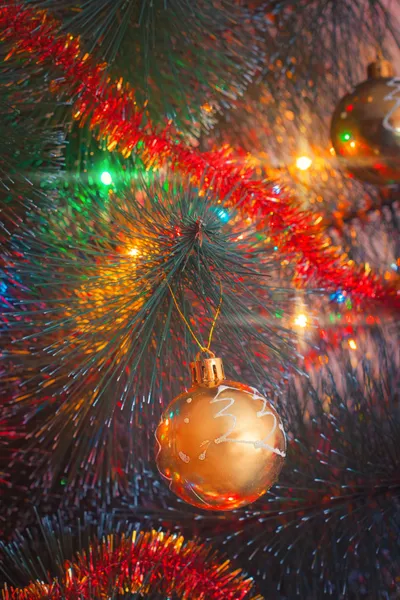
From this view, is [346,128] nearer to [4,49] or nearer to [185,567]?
[4,49]

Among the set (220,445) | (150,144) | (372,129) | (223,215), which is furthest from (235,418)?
(372,129)

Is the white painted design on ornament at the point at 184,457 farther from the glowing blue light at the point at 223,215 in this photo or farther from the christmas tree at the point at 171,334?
the glowing blue light at the point at 223,215

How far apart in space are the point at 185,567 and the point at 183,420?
0.58ft

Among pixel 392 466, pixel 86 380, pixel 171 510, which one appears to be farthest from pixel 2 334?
pixel 392 466

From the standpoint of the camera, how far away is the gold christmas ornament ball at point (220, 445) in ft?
1.28

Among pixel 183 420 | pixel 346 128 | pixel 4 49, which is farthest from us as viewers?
pixel 346 128

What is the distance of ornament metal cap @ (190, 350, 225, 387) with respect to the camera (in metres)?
0.42

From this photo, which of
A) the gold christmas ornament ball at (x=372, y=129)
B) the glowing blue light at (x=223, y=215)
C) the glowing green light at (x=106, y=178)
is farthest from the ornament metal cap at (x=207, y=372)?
the gold christmas ornament ball at (x=372, y=129)

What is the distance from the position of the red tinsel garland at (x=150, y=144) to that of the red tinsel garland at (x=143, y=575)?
0.90 ft

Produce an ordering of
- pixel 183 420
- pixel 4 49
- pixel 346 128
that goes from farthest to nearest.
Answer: pixel 346 128, pixel 4 49, pixel 183 420

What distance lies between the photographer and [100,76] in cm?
55

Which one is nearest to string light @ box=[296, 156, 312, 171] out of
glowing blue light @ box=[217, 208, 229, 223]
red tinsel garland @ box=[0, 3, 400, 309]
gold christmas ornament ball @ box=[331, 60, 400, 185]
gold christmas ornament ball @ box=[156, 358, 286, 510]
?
gold christmas ornament ball @ box=[331, 60, 400, 185]

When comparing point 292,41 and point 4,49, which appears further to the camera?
point 292,41

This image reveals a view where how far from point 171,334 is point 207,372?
7 centimetres
